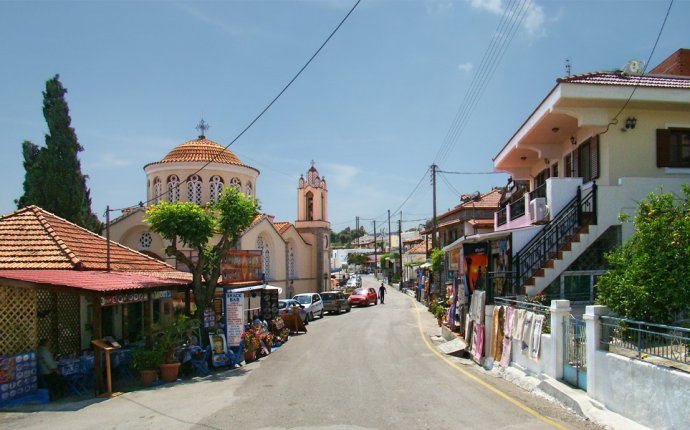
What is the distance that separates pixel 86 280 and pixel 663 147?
16203 millimetres

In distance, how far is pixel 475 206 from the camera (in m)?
39.6

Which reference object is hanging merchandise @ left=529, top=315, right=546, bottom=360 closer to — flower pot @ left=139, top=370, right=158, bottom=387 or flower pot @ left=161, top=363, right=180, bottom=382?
flower pot @ left=161, top=363, right=180, bottom=382

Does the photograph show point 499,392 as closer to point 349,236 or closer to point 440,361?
point 440,361

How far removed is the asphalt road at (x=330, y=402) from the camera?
8.55 m

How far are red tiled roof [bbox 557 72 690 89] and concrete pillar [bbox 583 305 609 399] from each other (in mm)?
8446

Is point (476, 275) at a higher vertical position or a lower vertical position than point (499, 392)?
higher

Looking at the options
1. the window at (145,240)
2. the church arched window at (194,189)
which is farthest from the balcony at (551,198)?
the church arched window at (194,189)

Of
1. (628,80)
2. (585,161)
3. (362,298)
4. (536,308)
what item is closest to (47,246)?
(536,308)

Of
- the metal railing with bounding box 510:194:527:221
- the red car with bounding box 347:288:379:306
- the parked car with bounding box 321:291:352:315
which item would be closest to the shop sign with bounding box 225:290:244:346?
the metal railing with bounding box 510:194:527:221

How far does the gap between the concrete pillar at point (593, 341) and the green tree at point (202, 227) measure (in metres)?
11.0

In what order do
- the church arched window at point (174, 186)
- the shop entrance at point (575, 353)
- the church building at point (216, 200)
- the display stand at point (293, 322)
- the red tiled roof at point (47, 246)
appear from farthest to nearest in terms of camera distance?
the church arched window at point (174, 186)
the church building at point (216, 200)
the display stand at point (293, 322)
the red tiled roof at point (47, 246)
the shop entrance at point (575, 353)

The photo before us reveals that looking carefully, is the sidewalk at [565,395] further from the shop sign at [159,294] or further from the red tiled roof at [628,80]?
the shop sign at [159,294]

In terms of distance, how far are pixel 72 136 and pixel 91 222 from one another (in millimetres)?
4272

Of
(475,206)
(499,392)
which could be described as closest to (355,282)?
(475,206)
